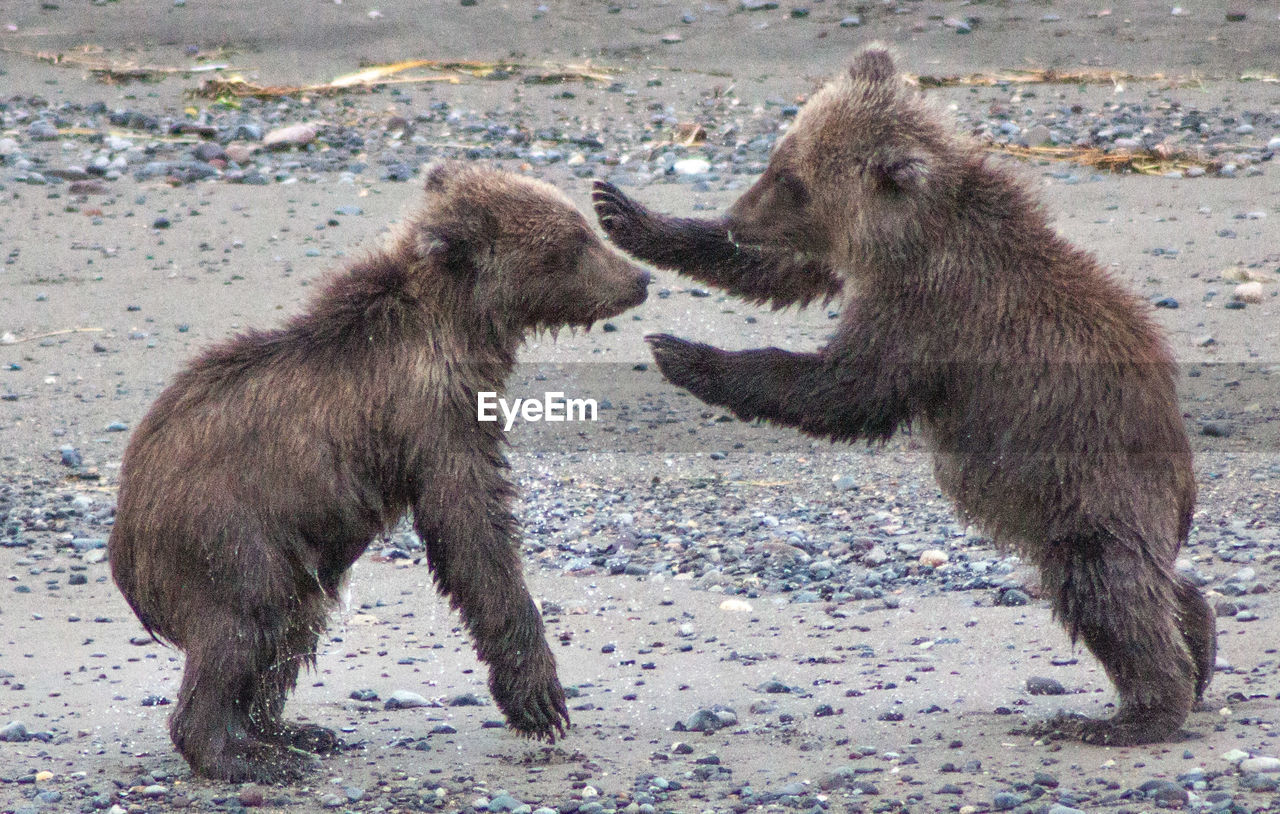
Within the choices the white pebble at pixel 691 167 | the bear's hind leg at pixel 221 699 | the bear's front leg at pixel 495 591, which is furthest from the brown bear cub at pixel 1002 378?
the white pebble at pixel 691 167

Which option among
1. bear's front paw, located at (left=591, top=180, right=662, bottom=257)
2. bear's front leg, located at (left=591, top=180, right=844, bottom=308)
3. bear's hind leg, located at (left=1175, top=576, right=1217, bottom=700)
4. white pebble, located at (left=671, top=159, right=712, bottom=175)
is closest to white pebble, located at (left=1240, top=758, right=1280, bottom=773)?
bear's hind leg, located at (left=1175, top=576, right=1217, bottom=700)

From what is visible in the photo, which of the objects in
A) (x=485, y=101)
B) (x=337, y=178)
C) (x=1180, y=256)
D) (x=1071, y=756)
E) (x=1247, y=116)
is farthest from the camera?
(x=485, y=101)

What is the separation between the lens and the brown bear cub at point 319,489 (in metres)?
4.83

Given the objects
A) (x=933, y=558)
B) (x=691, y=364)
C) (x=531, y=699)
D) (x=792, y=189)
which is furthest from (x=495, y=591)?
(x=933, y=558)

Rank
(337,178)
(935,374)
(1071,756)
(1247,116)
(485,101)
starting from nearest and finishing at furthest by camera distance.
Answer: (1071,756) → (935,374) → (337,178) → (1247,116) → (485,101)

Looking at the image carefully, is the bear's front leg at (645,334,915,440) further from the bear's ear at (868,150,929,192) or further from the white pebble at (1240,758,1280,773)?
the white pebble at (1240,758,1280,773)

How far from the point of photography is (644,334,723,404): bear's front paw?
18.3ft

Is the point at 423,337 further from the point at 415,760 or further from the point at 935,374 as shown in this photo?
the point at 935,374

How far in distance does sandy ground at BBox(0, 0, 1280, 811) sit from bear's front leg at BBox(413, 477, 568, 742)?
0.74ft

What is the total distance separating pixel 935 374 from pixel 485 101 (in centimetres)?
885

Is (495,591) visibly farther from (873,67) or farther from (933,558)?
(933,558)

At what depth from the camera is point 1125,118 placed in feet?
41.4

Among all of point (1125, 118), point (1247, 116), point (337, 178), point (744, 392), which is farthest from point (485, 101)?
point (744, 392)

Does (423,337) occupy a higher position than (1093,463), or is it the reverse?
(423,337)
